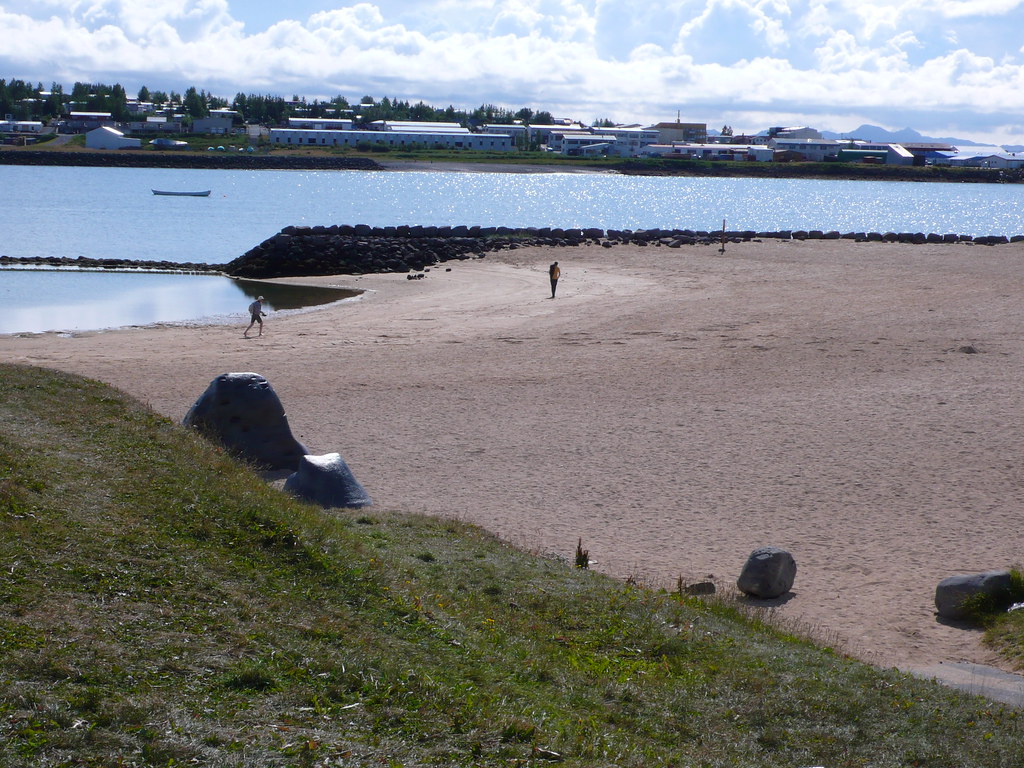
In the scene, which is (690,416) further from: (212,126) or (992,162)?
(992,162)

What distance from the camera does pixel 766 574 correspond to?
10.3 metres

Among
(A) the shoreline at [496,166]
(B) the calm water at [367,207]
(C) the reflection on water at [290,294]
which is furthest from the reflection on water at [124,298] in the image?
(A) the shoreline at [496,166]

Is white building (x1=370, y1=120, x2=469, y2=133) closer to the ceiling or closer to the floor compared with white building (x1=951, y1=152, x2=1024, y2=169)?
closer to the ceiling

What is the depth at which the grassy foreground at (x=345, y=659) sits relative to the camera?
17.1 feet

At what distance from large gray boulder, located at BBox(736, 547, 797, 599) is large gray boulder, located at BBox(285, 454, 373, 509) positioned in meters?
4.41

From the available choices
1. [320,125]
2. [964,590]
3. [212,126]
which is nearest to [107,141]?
[212,126]

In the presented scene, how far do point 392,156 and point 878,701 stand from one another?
5767 inches

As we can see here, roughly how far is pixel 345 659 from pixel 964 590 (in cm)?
661

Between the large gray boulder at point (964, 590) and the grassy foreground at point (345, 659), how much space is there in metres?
2.36

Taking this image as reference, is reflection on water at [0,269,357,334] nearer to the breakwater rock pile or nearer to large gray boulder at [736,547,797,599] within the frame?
the breakwater rock pile

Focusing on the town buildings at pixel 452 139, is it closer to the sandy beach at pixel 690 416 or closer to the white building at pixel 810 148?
the white building at pixel 810 148

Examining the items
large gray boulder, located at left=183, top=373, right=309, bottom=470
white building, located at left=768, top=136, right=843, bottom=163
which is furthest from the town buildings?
large gray boulder, located at left=183, top=373, right=309, bottom=470

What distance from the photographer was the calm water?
57.2 metres

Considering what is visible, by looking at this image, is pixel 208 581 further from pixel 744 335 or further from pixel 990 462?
pixel 744 335
